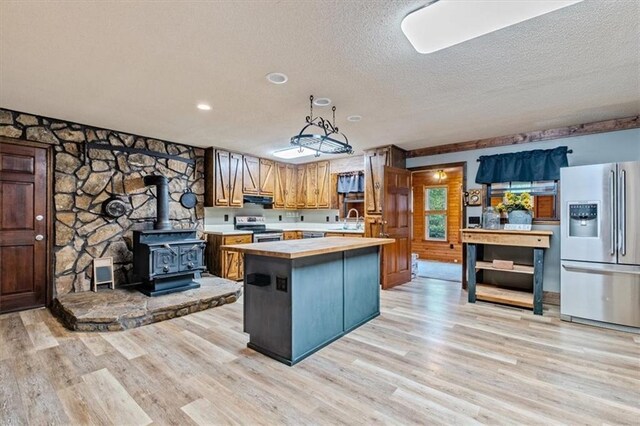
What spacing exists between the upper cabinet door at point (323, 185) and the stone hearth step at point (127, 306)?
9.01 feet

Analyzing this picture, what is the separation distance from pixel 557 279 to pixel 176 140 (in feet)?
20.4

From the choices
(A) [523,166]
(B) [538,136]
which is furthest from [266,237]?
(B) [538,136]

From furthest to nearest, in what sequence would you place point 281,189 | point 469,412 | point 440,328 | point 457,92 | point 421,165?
point 281,189, point 421,165, point 440,328, point 457,92, point 469,412

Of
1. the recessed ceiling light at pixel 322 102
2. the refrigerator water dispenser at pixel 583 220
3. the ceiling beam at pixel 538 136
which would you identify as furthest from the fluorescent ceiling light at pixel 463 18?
the ceiling beam at pixel 538 136

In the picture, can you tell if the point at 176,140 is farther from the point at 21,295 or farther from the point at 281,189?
the point at 21,295

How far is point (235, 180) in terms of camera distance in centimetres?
593

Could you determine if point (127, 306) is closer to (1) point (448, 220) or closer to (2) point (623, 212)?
A: (2) point (623, 212)

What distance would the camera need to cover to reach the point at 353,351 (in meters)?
2.87

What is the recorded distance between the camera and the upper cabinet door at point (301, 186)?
23.1 feet

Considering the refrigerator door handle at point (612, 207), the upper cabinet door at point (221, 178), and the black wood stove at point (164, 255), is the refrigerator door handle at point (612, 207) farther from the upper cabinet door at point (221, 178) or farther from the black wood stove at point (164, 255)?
the upper cabinet door at point (221, 178)

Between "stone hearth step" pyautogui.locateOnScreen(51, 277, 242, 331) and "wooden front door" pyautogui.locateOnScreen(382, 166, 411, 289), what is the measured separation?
8.18 ft

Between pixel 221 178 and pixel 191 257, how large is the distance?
1.67 metres

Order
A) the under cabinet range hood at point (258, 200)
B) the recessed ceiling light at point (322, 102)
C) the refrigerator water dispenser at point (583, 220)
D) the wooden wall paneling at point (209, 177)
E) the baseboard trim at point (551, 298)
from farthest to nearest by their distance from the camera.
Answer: the under cabinet range hood at point (258, 200)
the wooden wall paneling at point (209, 177)
the baseboard trim at point (551, 298)
the refrigerator water dispenser at point (583, 220)
the recessed ceiling light at point (322, 102)

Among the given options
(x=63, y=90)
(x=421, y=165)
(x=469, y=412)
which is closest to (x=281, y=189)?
(x=421, y=165)
